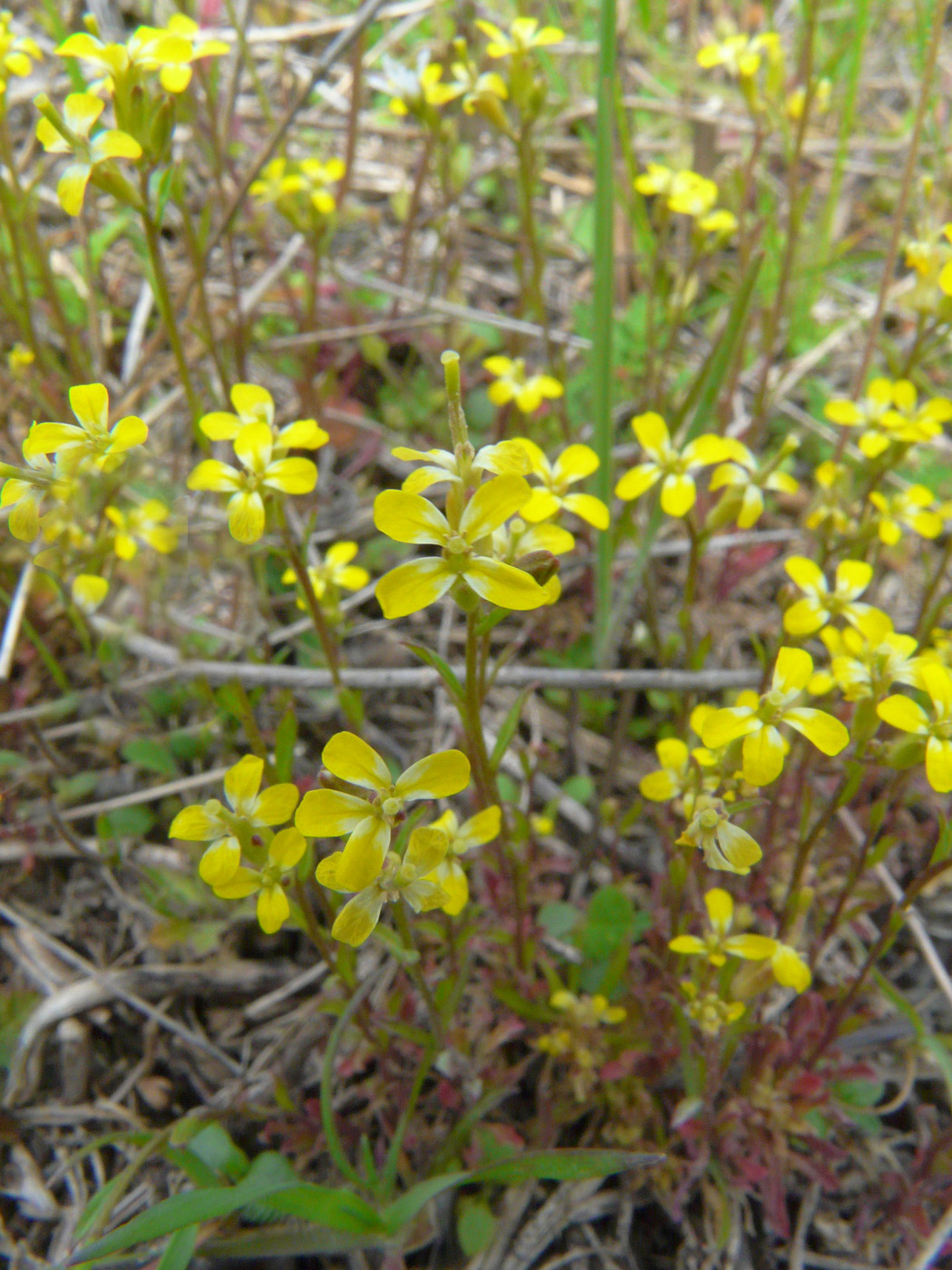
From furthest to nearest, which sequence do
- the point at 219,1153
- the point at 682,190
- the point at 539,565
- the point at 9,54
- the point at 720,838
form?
the point at 682,190
the point at 9,54
the point at 219,1153
the point at 720,838
the point at 539,565

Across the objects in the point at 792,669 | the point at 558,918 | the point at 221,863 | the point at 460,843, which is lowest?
the point at 558,918

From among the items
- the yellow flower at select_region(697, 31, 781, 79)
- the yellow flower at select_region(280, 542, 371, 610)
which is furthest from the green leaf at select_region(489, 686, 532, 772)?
the yellow flower at select_region(697, 31, 781, 79)

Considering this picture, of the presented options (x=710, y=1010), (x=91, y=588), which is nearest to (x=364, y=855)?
(x=710, y=1010)

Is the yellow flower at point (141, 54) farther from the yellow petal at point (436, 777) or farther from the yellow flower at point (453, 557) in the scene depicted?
the yellow petal at point (436, 777)

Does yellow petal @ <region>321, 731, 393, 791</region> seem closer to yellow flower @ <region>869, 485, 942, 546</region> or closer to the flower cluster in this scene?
the flower cluster

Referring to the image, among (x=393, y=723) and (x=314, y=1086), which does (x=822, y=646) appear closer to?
(x=393, y=723)

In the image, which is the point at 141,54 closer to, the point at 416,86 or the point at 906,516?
the point at 416,86
